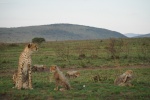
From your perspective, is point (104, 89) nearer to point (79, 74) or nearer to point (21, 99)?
point (21, 99)

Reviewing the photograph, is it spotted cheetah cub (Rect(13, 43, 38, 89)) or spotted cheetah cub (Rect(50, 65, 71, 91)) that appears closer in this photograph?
spotted cheetah cub (Rect(50, 65, 71, 91))

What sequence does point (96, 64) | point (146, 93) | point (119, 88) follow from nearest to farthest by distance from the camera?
point (146, 93)
point (119, 88)
point (96, 64)

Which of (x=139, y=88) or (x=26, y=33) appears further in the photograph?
(x=26, y=33)

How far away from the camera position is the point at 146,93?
34.2 feet

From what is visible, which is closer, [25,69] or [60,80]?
[60,80]

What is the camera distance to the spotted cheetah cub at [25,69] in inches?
436

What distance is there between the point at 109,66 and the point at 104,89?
11163 millimetres

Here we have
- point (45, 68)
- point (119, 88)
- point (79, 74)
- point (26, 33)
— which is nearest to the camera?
point (119, 88)

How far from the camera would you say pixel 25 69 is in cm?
1113

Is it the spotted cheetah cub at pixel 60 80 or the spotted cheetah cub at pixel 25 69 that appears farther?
the spotted cheetah cub at pixel 25 69

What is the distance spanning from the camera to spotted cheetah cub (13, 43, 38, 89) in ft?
36.3

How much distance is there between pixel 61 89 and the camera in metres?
10.8

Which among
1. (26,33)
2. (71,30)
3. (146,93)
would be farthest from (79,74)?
(71,30)

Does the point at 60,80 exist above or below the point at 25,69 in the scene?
below
